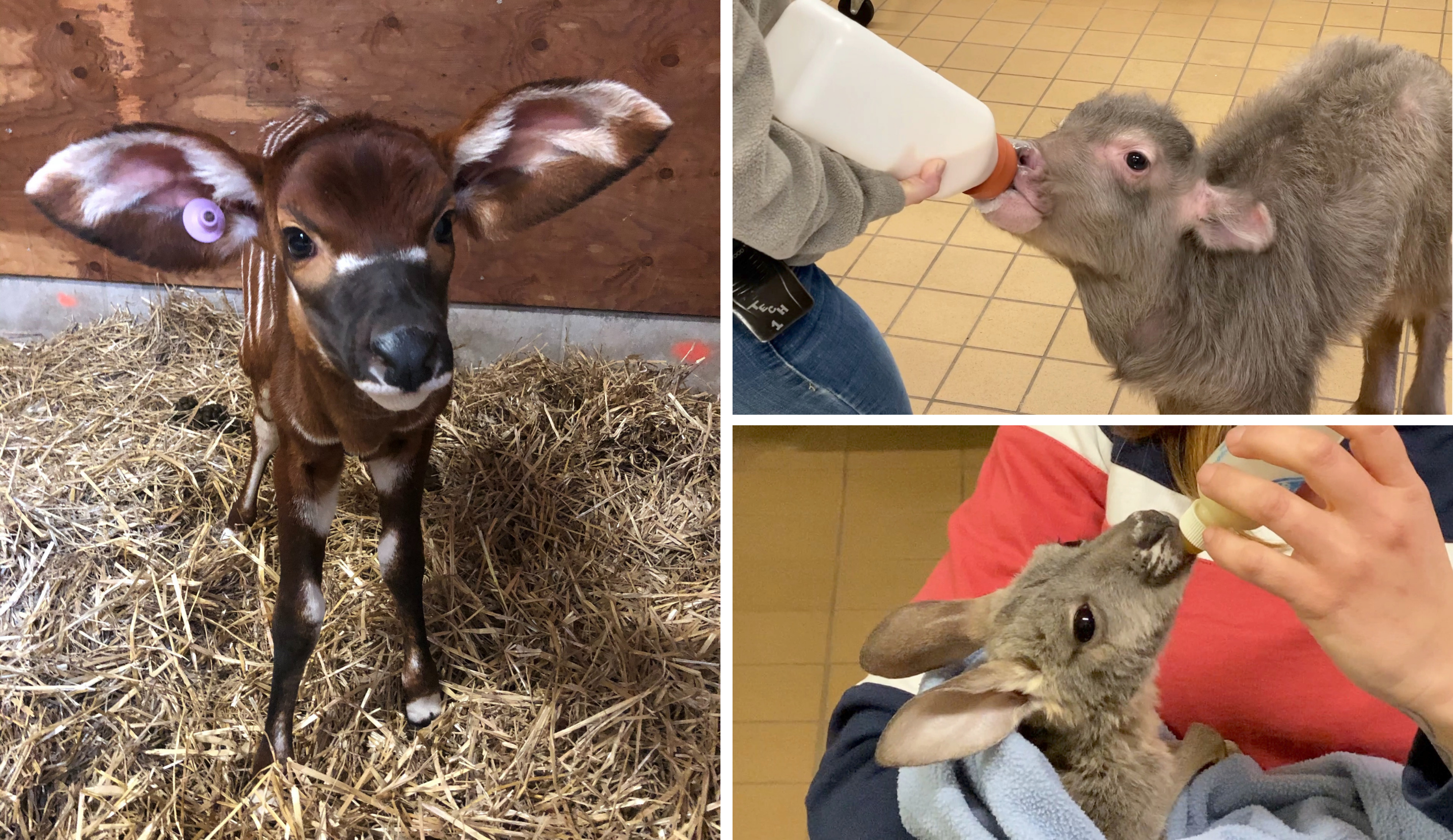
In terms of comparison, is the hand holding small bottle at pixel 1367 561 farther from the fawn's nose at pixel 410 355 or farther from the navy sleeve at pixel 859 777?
the fawn's nose at pixel 410 355

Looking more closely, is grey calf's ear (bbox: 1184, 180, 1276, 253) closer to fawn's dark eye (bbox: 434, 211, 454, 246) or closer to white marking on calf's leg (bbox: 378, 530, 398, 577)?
fawn's dark eye (bbox: 434, 211, 454, 246)

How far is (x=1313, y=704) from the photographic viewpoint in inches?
35.1

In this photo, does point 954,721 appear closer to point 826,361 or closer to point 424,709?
point 826,361

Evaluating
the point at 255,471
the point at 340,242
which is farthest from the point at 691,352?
the point at 255,471

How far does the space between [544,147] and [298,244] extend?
25 cm

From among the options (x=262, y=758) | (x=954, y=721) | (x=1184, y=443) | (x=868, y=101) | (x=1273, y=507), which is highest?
(x=868, y=101)

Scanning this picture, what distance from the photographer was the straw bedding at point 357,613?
1.06 meters

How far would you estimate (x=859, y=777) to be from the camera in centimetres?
96

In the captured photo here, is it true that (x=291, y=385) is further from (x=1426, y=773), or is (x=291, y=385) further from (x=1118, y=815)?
(x=1426, y=773)

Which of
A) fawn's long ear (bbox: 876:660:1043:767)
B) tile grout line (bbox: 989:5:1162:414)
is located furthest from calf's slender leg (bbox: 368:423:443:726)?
tile grout line (bbox: 989:5:1162:414)

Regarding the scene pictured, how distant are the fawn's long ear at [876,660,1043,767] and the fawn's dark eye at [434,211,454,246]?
0.61 meters

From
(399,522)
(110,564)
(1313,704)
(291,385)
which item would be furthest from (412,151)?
(1313,704)

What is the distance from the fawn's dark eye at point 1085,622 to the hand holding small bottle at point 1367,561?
0.18m

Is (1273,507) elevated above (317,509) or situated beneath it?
elevated above
